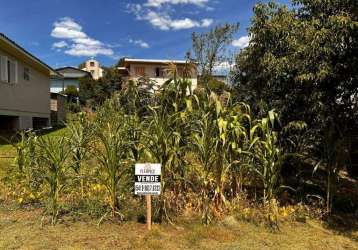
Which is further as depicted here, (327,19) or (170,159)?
(327,19)

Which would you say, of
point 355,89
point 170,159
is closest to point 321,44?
point 355,89

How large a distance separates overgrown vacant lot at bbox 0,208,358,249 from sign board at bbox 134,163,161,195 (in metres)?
0.49

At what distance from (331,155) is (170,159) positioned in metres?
2.21

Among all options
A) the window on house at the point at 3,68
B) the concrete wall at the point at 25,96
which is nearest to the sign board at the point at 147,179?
the concrete wall at the point at 25,96

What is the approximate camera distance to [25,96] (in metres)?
16.2

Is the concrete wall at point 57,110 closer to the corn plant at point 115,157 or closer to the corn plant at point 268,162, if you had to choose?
the corn plant at point 115,157

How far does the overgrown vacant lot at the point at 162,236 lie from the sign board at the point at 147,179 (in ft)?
1.61

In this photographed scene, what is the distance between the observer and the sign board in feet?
13.9

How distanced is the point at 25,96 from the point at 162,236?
13.7 meters

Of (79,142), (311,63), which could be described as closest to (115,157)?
(79,142)

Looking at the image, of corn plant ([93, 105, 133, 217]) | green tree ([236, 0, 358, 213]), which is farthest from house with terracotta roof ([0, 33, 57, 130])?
green tree ([236, 0, 358, 213])

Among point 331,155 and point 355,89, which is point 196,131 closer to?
point 331,155

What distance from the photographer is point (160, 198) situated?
466 cm

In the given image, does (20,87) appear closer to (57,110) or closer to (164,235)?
(57,110)
